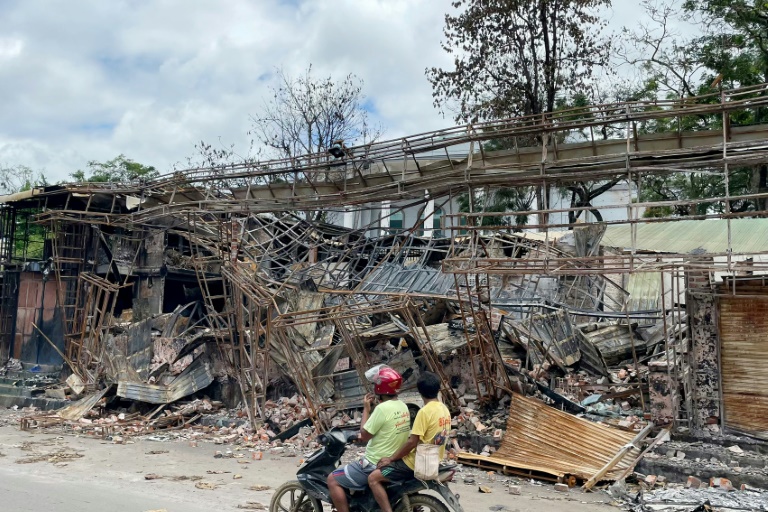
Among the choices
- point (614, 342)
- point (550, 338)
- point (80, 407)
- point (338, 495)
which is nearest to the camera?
point (338, 495)

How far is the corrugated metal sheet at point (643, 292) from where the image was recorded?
18.0 metres

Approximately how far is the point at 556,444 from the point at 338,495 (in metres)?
4.72

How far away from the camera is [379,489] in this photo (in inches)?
211

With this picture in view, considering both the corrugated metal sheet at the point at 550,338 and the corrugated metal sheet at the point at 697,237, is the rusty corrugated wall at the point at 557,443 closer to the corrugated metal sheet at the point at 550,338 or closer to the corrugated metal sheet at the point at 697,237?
the corrugated metal sheet at the point at 550,338

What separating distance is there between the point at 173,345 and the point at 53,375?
5.28m

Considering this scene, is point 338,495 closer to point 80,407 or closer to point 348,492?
point 348,492

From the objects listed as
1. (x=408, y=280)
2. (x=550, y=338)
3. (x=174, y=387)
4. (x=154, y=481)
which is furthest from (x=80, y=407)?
(x=550, y=338)

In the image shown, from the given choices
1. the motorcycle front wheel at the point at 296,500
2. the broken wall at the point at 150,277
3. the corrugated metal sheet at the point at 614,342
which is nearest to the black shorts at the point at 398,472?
the motorcycle front wheel at the point at 296,500

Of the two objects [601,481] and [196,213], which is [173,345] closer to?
[196,213]

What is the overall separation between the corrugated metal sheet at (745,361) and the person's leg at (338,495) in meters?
6.40

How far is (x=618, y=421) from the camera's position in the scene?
33.9ft

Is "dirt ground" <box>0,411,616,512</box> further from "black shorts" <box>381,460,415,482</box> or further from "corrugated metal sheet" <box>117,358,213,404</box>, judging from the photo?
"black shorts" <box>381,460,415,482</box>

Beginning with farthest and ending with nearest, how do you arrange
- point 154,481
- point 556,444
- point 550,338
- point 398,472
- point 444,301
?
point 550,338 < point 444,301 < point 556,444 < point 154,481 < point 398,472

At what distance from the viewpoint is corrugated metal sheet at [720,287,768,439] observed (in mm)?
9312
